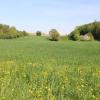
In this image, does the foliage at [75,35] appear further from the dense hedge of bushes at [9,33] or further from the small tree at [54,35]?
the dense hedge of bushes at [9,33]

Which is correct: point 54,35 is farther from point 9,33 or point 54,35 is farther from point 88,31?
point 9,33

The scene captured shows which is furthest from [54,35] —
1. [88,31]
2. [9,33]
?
[9,33]

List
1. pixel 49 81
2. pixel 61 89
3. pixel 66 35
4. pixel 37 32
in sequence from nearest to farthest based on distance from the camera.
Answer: pixel 61 89 → pixel 49 81 → pixel 66 35 → pixel 37 32

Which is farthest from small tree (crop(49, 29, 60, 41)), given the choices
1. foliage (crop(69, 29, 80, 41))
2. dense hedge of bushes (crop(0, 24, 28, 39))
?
dense hedge of bushes (crop(0, 24, 28, 39))

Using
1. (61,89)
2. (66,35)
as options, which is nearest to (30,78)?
(61,89)

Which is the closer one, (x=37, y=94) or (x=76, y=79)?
(x=37, y=94)

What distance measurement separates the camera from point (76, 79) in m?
11.6

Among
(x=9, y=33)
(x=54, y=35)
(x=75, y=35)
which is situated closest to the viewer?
(x=75, y=35)

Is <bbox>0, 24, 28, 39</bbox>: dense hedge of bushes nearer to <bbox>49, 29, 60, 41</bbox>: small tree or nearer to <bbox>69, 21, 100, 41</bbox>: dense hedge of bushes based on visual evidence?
<bbox>49, 29, 60, 41</bbox>: small tree

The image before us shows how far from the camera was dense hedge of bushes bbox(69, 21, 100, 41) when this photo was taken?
59.9 m

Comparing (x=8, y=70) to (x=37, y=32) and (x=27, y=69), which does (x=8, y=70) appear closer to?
(x=27, y=69)

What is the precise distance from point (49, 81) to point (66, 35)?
54.1 meters

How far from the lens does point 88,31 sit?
201ft

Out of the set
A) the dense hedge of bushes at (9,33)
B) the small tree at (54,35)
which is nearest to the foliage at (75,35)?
the small tree at (54,35)
